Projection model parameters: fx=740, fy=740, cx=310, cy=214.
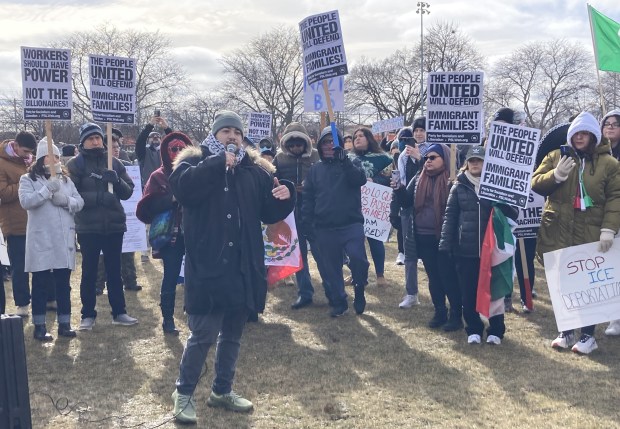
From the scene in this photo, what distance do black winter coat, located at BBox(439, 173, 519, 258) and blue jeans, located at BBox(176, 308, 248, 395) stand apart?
8.16 ft

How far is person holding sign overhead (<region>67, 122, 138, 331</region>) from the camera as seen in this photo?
7.46 m

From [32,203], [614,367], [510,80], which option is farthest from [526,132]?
[510,80]

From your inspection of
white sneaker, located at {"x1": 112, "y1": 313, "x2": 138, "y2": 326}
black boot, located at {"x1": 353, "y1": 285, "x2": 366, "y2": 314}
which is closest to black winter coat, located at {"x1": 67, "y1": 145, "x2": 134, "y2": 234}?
white sneaker, located at {"x1": 112, "y1": 313, "x2": 138, "y2": 326}

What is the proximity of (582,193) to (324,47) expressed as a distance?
3165 millimetres

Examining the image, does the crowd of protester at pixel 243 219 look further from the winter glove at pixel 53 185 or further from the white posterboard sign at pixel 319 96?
the white posterboard sign at pixel 319 96

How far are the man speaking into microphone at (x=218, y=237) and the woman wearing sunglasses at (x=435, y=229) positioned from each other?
2.72 meters

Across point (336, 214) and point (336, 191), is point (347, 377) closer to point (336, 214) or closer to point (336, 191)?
point (336, 214)

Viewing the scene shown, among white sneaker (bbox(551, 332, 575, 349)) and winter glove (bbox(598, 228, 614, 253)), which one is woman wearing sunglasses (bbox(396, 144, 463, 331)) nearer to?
white sneaker (bbox(551, 332, 575, 349))

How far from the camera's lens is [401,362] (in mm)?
6301

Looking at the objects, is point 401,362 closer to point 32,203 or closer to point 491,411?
point 491,411

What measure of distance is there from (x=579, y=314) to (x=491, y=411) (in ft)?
5.89

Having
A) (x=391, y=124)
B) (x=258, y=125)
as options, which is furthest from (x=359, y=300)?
(x=391, y=124)

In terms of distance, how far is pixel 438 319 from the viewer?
24.6 ft

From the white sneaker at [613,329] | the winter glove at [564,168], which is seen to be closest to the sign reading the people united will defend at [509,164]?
the winter glove at [564,168]
